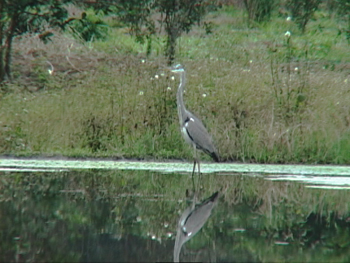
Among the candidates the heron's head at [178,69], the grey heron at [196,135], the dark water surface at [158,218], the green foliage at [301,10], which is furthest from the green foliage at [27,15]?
the green foliage at [301,10]

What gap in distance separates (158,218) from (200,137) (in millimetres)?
4208

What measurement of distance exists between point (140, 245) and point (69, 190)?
353 centimetres

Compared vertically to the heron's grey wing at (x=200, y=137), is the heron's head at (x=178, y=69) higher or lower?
higher

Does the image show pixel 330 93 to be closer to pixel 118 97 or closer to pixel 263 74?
pixel 263 74

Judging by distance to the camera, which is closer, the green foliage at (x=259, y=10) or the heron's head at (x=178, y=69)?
the heron's head at (x=178, y=69)

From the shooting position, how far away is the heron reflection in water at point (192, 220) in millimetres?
6912

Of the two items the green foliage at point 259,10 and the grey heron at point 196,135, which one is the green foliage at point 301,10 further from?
the grey heron at point 196,135

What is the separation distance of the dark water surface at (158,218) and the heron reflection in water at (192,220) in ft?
0.16

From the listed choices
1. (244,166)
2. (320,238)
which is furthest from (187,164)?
(320,238)

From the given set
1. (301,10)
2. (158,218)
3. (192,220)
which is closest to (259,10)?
(301,10)

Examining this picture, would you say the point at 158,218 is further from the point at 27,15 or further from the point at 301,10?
the point at 301,10

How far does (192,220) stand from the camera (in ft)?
26.2

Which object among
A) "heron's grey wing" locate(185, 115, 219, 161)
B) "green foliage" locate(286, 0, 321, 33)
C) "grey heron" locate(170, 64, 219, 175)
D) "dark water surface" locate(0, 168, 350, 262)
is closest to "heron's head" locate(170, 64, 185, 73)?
"grey heron" locate(170, 64, 219, 175)

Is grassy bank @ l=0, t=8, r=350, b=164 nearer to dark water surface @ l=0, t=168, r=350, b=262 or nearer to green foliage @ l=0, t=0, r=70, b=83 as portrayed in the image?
dark water surface @ l=0, t=168, r=350, b=262
